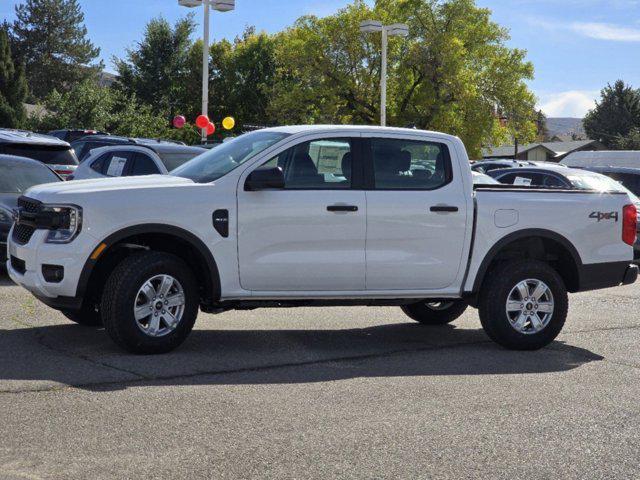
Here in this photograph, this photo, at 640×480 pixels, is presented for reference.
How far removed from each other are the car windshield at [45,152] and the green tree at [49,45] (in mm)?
75299

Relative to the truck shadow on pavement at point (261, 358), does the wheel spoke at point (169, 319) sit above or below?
above

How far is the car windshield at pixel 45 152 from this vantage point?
50.4 feet

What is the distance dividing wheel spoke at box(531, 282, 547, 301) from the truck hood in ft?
10.4

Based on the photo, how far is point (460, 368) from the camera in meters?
7.75

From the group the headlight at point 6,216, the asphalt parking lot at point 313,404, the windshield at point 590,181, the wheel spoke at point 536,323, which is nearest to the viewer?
the asphalt parking lot at point 313,404

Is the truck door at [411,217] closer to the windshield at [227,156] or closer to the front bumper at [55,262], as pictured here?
the windshield at [227,156]

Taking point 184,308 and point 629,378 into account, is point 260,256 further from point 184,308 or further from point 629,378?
point 629,378

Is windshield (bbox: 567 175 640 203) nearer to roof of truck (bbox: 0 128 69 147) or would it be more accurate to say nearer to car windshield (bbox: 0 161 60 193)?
car windshield (bbox: 0 161 60 193)

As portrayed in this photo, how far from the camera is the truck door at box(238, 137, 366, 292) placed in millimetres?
7871

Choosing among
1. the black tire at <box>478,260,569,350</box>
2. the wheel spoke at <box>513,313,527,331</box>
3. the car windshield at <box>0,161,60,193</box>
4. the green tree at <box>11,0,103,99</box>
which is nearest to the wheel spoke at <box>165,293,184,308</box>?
the black tire at <box>478,260,569,350</box>

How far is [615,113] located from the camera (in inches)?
3802

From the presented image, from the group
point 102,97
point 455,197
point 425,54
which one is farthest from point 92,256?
point 425,54

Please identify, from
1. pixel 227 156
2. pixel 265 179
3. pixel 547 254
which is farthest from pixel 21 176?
pixel 547 254

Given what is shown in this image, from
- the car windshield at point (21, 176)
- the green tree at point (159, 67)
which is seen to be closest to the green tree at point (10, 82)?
the green tree at point (159, 67)
